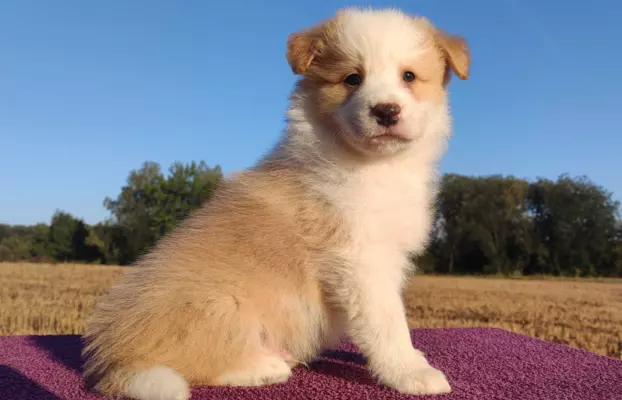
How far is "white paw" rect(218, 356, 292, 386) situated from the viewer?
219 cm

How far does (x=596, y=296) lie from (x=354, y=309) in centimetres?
607

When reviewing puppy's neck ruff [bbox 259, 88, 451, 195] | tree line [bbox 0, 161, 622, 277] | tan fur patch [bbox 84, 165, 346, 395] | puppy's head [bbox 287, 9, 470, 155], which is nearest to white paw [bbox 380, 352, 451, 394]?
tan fur patch [bbox 84, 165, 346, 395]

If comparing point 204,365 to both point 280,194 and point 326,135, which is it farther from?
point 326,135

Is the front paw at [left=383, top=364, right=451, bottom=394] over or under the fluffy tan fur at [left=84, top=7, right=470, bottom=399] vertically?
under

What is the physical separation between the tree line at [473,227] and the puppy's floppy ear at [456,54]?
6356 millimetres

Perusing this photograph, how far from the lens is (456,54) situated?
2.55 m

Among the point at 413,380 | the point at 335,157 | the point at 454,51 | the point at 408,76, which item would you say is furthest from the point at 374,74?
the point at 413,380

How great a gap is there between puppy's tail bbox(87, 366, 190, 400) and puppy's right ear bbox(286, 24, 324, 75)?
4.92 feet

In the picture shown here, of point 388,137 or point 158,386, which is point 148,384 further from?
point 388,137

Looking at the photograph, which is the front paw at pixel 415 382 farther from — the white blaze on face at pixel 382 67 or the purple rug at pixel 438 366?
the white blaze on face at pixel 382 67

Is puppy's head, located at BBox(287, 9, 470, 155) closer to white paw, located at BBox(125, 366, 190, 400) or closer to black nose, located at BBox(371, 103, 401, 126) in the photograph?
black nose, located at BBox(371, 103, 401, 126)

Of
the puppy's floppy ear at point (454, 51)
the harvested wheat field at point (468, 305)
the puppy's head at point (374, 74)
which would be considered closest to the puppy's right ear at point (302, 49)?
the puppy's head at point (374, 74)

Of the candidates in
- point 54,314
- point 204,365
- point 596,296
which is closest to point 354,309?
point 204,365

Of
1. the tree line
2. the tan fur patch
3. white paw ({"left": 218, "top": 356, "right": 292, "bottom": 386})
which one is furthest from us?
the tree line
